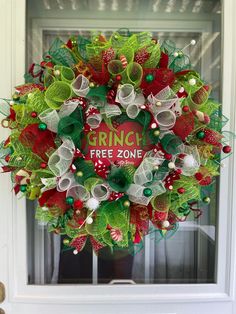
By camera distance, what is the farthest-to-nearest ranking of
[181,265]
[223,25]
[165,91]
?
[181,265] < [223,25] < [165,91]

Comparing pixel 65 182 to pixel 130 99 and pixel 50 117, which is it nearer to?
pixel 50 117

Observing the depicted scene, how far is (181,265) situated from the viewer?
118 cm

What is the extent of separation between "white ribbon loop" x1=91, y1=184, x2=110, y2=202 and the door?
1.13 feet

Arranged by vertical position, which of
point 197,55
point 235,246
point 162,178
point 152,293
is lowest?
point 152,293

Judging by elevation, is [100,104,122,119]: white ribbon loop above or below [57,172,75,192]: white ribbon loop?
above

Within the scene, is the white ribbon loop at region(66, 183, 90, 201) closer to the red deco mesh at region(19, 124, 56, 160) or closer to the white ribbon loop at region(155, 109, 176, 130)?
the red deco mesh at region(19, 124, 56, 160)

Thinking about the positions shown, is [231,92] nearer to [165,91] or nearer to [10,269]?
[165,91]

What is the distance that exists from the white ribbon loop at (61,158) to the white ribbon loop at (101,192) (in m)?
0.10

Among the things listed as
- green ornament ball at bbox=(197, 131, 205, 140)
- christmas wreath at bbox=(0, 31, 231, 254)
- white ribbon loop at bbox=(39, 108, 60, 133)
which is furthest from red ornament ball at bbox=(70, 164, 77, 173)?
green ornament ball at bbox=(197, 131, 205, 140)

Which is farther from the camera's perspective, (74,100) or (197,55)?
(197,55)

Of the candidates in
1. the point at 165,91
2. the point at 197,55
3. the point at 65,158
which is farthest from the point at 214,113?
the point at 65,158

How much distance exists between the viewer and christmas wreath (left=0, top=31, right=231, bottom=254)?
32.3 inches

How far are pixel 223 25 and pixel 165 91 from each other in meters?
0.44

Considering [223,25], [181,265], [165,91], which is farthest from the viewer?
[181,265]
